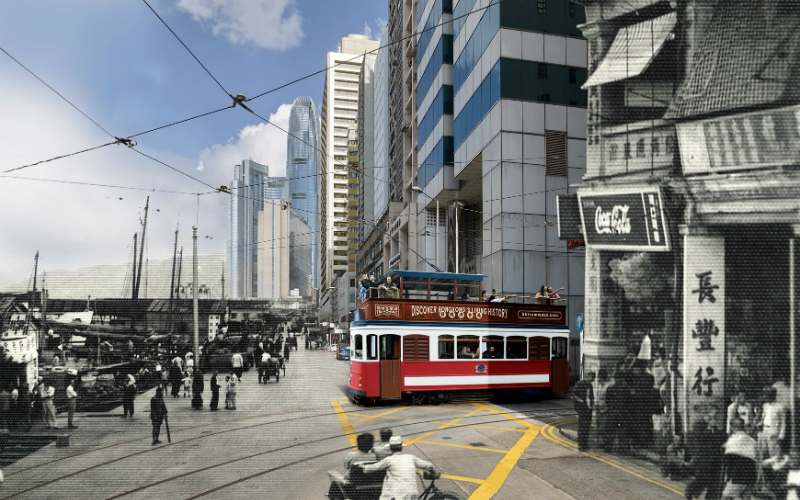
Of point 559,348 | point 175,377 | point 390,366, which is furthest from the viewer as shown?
point 559,348

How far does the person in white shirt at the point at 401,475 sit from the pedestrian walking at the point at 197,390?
2.75 m

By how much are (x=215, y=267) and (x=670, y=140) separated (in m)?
6.72

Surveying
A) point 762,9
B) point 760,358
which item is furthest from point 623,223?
point 762,9

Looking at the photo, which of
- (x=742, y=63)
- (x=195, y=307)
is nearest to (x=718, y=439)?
(x=742, y=63)

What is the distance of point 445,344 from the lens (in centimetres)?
1531

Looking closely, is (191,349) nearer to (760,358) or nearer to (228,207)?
(228,207)

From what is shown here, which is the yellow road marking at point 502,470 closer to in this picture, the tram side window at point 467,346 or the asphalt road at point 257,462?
the asphalt road at point 257,462

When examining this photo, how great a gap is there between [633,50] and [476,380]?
10460mm

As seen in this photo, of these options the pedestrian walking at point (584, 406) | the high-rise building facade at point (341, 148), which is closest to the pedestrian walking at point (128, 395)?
the pedestrian walking at point (584, 406)

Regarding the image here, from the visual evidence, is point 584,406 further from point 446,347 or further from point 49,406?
point 49,406

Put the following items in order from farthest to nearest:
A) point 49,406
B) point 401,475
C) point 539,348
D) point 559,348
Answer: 1. point 559,348
2. point 539,348
3. point 49,406
4. point 401,475

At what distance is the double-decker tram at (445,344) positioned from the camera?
1473cm

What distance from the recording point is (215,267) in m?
7.01

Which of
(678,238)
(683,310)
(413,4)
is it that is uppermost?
(413,4)
